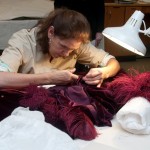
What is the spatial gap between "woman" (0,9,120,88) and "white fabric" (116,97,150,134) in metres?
0.32

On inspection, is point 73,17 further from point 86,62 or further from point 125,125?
point 125,125

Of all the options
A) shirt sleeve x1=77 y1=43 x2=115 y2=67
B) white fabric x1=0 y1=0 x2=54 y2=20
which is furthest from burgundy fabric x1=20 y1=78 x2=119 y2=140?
white fabric x1=0 y1=0 x2=54 y2=20

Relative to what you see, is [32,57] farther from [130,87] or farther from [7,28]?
[7,28]

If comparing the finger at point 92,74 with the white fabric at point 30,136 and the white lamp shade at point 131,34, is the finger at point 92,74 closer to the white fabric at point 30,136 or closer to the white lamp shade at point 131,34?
the white lamp shade at point 131,34

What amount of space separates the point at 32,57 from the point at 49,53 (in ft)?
0.28

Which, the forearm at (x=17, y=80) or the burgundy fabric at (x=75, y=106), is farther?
the forearm at (x=17, y=80)

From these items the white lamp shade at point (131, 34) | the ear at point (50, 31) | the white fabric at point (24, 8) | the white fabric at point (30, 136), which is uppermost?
the white lamp shade at point (131, 34)

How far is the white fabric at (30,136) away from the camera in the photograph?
31.5 inches

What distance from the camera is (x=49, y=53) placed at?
1473 mm

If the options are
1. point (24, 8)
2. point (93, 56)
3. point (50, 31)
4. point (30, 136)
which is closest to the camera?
point (30, 136)

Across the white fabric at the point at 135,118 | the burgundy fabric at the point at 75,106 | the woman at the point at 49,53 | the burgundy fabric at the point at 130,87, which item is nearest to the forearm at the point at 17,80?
the woman at the point at 49,53

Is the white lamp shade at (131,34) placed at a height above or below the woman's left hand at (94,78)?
above

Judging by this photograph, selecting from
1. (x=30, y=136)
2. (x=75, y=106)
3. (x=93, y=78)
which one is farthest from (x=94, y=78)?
(x=30, y=136)

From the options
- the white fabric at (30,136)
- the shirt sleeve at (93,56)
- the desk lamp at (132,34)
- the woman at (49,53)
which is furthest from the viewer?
the shirt sleeve at (93,56)
